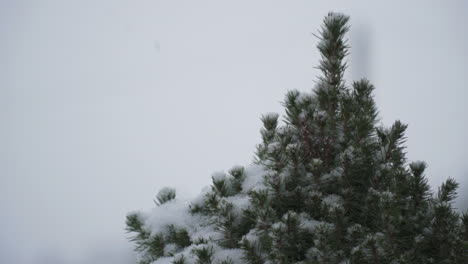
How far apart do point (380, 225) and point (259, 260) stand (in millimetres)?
671

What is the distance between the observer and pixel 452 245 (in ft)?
7.75

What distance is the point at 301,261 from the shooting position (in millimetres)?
2260

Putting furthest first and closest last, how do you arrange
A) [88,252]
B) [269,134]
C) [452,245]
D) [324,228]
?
1. [88,252]
2. [269,134]
3. [452,245]
4. [324,228]

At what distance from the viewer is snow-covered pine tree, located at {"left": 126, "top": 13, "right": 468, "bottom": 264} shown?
7.41 ft

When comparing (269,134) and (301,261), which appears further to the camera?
(269,134)

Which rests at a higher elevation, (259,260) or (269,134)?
(269,134)

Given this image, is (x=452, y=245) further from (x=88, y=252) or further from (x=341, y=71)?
(x=88, y=252)

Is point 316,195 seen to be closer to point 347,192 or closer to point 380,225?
point 347,192

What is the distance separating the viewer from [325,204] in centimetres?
240

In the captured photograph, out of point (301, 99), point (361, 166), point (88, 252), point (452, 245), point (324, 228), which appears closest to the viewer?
point (324, 228)

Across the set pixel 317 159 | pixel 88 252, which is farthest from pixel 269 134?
pixel 88 252

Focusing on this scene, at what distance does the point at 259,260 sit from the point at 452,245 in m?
1.07

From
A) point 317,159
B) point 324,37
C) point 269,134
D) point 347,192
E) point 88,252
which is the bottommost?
point 347,192

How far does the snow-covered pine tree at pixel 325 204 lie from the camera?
7.41 ft
